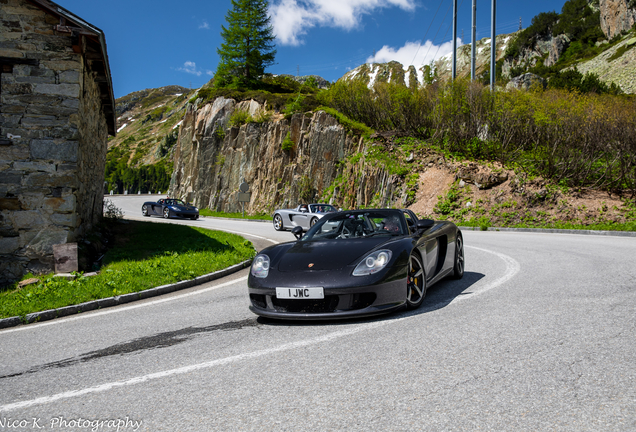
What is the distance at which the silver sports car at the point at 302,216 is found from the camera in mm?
18297

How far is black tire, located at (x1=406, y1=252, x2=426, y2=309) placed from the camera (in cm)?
471

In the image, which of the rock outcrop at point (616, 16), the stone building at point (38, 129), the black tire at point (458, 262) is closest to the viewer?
the black tire at point (458, 262)

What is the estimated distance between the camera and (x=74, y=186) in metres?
8.98

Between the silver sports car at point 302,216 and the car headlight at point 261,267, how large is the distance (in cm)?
1263

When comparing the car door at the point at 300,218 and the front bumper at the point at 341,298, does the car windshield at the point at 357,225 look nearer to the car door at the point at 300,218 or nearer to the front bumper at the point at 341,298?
the front bumper at the point at 341,298

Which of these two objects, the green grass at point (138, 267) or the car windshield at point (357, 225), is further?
the green grass at point (138, 267)

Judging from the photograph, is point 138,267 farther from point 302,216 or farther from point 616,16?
point 616,16

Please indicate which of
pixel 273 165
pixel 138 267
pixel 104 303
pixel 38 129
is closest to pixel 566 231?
pixel 138 267

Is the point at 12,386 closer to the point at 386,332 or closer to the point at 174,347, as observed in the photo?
the point at 174,347

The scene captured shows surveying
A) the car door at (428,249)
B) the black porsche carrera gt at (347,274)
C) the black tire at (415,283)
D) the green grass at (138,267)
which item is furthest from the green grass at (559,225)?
the black tire at (415,283)

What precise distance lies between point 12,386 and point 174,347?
3.94 feet

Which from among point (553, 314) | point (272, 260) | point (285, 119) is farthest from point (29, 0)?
point (285, 119)

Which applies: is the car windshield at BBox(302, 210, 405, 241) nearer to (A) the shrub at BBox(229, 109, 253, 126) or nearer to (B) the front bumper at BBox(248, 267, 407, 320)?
(B) the front bumper at BBox(248, 267, 407, 320)

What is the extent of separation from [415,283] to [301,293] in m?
1.40
